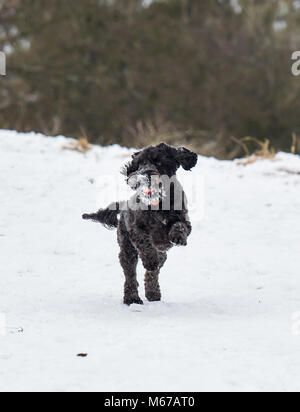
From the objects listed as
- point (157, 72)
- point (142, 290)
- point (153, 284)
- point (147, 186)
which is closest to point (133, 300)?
point (153, 284)

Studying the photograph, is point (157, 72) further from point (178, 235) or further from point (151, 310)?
point (178, 235)

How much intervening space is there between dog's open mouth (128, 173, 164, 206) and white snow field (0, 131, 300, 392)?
0.85 m

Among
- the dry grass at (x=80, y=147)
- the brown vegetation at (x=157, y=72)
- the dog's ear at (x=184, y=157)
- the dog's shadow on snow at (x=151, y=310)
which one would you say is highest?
the brown vegetation at (x=157, y=72)

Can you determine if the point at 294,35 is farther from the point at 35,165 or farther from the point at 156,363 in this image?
the point at 156,363

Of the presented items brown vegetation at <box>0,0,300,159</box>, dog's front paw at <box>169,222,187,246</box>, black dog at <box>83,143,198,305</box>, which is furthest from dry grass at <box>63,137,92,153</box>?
brown vegetation at <box>0,0,300,159</box>

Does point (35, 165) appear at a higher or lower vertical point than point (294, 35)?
lower

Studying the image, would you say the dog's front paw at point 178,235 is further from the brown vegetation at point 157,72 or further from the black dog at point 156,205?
the brown vegetation at point 157,72

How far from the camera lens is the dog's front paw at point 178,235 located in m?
4.74

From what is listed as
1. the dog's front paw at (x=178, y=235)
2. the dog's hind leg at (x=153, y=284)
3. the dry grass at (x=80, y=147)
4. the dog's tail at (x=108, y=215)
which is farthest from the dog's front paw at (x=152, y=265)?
the dry grass at (x=80, y=147)

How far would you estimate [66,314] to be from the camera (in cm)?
494

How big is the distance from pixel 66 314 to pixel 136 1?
2120 centimetres

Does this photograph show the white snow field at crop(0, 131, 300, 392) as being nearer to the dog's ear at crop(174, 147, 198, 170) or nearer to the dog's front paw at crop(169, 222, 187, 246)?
the dog's front paw at crop(169, 222, 187, 246)

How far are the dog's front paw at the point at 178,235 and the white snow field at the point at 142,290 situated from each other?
22.1 inches

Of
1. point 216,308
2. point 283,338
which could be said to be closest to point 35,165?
point 216,308
